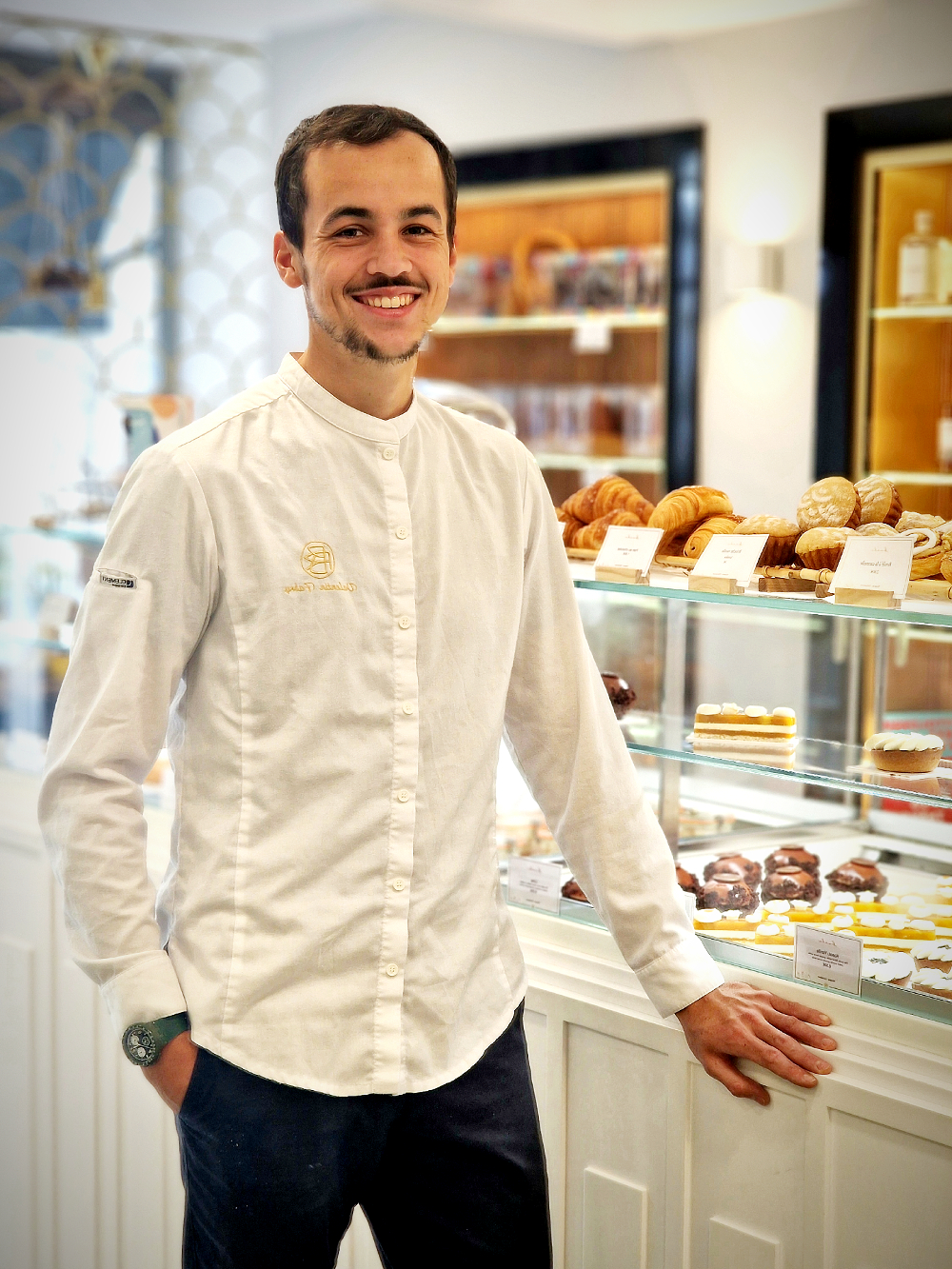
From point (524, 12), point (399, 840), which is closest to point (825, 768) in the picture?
point (399, 840)

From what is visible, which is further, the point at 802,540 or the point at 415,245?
the point at 802,540

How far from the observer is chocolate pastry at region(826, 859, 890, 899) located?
188cm

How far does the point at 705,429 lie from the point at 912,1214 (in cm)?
386

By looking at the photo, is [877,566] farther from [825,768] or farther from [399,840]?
[399,840]

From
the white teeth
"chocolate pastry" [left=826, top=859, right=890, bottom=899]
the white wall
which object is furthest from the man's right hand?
the white wall

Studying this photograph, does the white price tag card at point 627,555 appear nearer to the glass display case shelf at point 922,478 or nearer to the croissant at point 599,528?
the croissant at point 599,528

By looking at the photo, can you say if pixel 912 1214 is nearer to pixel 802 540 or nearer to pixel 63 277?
pixel 802 540

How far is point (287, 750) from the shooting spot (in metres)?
1.32

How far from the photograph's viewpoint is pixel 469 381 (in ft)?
19.3

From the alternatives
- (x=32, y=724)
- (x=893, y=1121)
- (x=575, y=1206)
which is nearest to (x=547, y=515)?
(x=893, y=1121)

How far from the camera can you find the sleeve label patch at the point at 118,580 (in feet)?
4.25

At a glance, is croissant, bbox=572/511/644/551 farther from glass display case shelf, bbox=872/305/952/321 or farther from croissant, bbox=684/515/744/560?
glass display case shelf, bbox=872/305/952/321

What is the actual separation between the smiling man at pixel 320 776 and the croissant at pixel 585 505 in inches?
22.6

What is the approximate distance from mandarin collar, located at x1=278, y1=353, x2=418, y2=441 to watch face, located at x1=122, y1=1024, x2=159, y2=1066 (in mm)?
635
